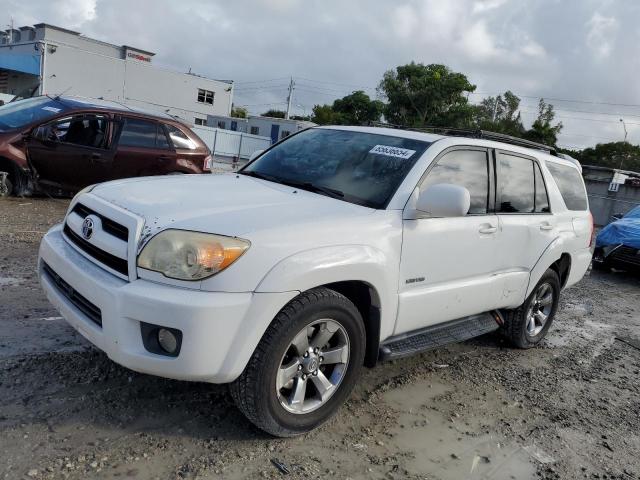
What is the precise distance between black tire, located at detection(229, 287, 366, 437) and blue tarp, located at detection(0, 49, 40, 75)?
43.5 meters

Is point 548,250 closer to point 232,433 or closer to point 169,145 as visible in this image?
point 232,433

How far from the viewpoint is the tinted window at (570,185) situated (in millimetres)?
5193

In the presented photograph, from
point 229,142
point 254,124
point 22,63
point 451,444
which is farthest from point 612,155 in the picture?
point 451,444

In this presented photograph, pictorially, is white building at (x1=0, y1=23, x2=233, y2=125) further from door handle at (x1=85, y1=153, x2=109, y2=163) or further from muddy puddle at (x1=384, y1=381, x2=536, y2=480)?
muddy puddle at (x1=384, y1=381, x2=536, y2=480)

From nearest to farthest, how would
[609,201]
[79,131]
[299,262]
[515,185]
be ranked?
[299,262] < [515,185] < [79,131] < [609,201]

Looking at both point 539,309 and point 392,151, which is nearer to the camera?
point 392,151

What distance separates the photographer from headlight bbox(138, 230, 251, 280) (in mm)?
2570

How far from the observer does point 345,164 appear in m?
3.76

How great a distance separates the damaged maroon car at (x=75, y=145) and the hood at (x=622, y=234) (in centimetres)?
755

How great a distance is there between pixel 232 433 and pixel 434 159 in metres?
2.12

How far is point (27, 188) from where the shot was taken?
794cm

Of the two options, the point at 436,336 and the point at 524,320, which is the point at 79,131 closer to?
the point at 436,336

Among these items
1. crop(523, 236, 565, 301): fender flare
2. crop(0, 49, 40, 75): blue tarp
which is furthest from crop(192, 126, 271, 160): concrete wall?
crop(523, 236, 565, 301): fender flare

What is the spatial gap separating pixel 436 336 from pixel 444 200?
1036mm
